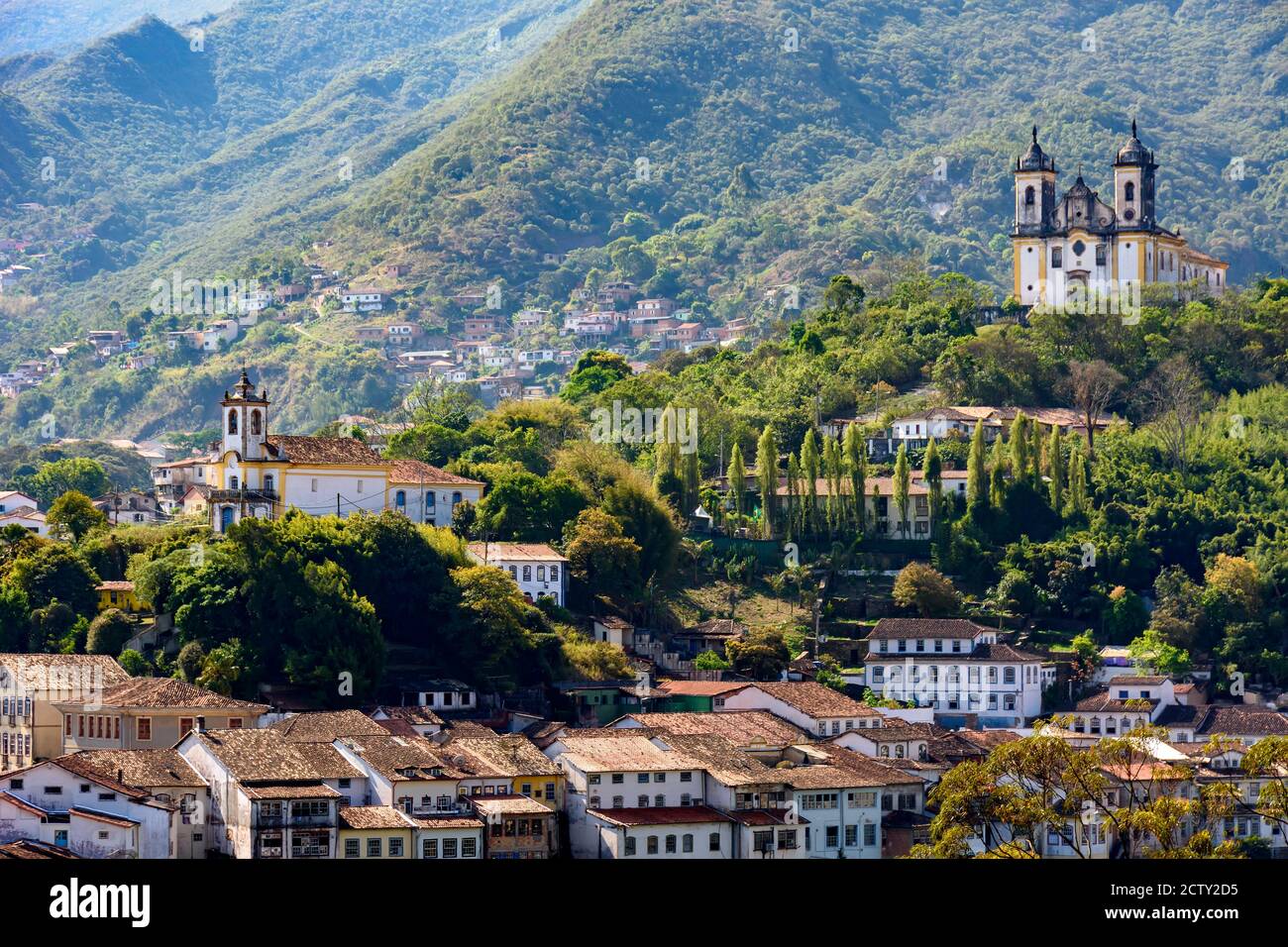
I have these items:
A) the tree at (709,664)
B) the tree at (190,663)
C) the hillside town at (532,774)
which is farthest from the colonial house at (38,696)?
the tree at (709,664)

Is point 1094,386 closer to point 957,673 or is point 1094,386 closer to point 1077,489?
point 1077,489

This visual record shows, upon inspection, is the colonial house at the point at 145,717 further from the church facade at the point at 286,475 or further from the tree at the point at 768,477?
the tree at the point at 768,477

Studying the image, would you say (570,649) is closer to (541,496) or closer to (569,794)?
(541,496)

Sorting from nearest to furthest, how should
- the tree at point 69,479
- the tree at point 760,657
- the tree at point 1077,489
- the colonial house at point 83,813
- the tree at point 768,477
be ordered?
the colonial house at point 83,813, the tree at point 760,657, the tree at point 768,477, the tree at point 1077,489, the tree at point 69,479

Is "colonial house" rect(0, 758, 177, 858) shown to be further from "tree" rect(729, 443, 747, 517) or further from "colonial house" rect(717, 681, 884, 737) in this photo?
"tree" rect(729, 443, 747, 517)
